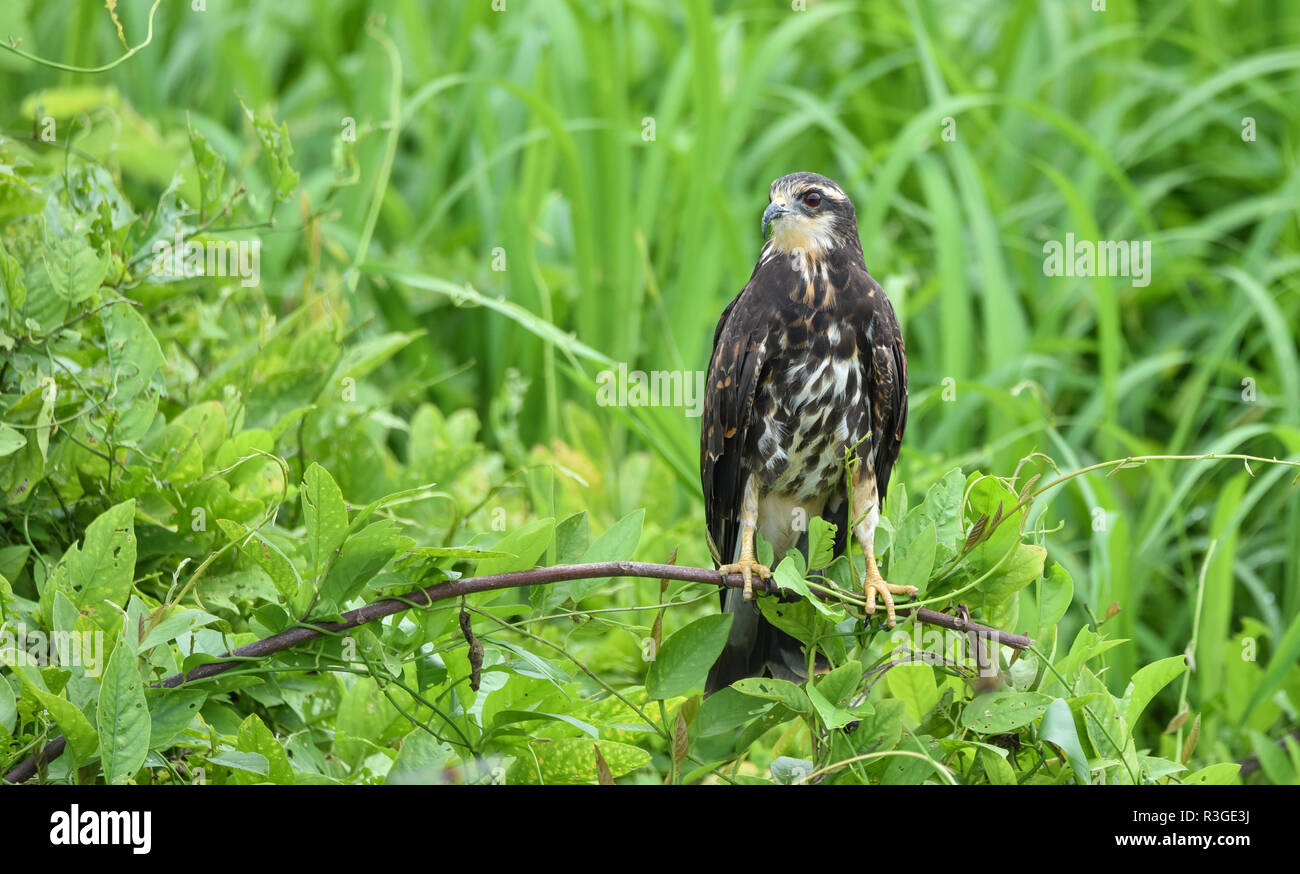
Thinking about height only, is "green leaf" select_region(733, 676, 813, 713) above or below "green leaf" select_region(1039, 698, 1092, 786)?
above

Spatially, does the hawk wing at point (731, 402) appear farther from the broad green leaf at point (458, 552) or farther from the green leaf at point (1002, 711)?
the broad green leaf at point (458, 552)

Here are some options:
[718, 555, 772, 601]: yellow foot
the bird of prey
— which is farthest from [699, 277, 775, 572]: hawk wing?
[718, 555, 772, 601]: yellow foot

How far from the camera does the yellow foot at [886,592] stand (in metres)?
1.68

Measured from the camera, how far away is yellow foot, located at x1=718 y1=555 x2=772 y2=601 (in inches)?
76.0

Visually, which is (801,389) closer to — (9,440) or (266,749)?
(266,749)

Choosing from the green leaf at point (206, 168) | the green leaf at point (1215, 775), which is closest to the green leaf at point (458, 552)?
the green leaf at point (206, 168)

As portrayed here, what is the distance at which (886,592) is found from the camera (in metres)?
1.74

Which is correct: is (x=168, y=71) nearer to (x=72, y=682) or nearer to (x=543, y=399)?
(x=543, y=399)

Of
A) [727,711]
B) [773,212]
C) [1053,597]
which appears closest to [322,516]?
[727,711]

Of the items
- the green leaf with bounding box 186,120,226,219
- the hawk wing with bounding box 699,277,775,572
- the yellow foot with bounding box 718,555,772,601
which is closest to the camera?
the yellow foot with bounding box 718,555,772,601

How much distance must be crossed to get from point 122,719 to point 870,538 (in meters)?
1.20

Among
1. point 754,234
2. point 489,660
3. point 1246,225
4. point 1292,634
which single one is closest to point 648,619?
point 489,660

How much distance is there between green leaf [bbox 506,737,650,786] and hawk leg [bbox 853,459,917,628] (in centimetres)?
42

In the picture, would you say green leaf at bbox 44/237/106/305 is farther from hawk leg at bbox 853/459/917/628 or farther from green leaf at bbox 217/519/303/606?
hawk leg at bbox 853/459/917/628
